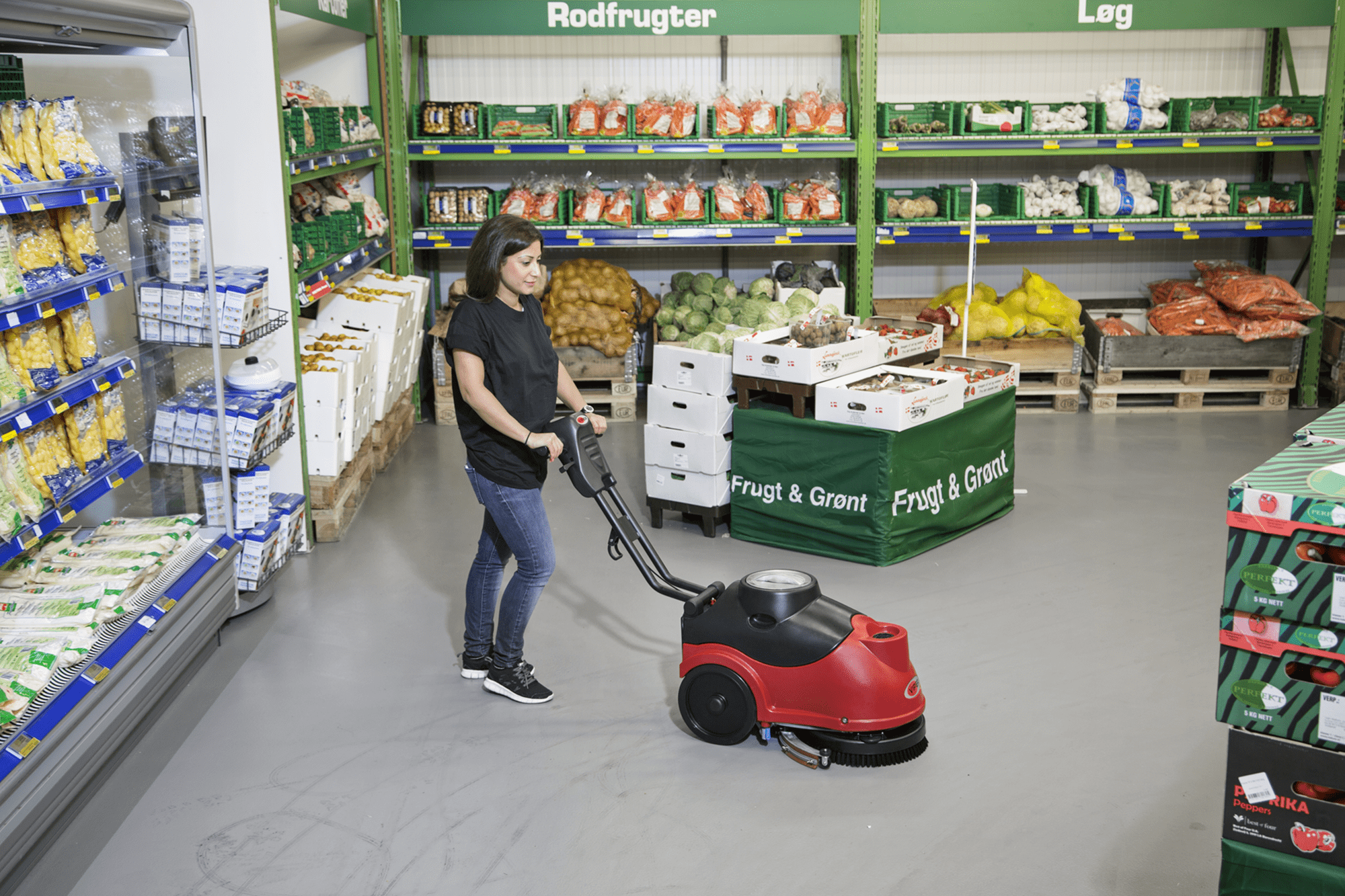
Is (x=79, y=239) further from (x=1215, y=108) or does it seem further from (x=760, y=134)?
(x=1215, y=108)

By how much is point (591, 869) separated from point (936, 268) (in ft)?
23.2

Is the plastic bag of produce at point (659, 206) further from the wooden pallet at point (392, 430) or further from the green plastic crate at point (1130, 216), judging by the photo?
the green plastic crate at point (1130, 216)

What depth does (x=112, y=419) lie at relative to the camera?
415cm

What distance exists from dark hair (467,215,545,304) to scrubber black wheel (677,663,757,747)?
1.41m

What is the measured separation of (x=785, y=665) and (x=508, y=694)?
113cm

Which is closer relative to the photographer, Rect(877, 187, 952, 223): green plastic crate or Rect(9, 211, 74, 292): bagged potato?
Rect(9, 211, 74, 292): bagged potato

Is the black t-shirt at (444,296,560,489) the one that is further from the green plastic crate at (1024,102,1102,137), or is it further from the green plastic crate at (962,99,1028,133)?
the green plastic crate at (1024,102,1102,137)

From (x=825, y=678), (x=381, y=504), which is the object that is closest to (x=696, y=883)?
(x=825, y=678)

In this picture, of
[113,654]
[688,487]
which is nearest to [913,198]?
[688,487]

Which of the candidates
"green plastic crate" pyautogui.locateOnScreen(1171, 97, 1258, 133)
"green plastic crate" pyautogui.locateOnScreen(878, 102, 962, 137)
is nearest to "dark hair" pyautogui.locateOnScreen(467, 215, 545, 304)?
"green plastic crate" pyautogui.locateOnScreen(878, 102, 962, 137)

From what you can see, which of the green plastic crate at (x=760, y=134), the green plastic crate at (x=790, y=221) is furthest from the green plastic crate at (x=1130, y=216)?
the green plastic crate at (x=760, y=134)

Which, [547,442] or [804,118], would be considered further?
[804,118]

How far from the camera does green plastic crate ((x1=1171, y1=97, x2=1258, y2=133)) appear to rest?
8133 mm

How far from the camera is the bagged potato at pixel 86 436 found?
12.6ft
